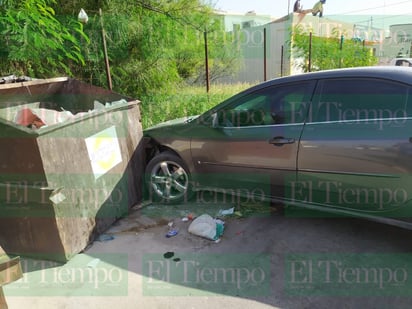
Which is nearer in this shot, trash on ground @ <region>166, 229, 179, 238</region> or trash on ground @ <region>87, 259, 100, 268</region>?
trash on ground @ <region>87, 259, 100, 268</region>

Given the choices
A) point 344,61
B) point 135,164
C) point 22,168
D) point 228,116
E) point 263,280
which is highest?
point 344,61

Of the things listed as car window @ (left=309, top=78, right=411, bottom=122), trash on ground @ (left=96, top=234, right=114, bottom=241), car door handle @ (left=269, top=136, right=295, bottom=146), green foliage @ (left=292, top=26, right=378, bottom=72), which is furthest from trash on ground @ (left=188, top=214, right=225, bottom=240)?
green foliage @ (left=292, top=26, right=378, bottom=72)

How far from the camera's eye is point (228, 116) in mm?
3959

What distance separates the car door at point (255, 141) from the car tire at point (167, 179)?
0.34 m

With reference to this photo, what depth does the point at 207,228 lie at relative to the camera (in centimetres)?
366

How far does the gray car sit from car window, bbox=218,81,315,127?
10mm

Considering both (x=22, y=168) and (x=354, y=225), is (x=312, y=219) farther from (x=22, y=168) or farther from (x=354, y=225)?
(x=22, y=168)

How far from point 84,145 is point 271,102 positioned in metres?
2.00

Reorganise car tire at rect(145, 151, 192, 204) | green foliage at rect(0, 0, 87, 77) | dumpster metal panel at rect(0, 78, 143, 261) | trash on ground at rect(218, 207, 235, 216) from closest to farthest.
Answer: dumpster metal panel at rect(0, 78, 143, 261)
trash on ground at rect(218, 207, 235, 216)
car tire at rect(145, 151, 192, 204)
green foliage at rect(0, 0, 87, 77)

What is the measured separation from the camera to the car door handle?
3.38 meters

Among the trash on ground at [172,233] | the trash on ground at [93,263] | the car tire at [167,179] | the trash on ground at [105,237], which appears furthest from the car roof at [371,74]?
the trash on ground at [93,263]

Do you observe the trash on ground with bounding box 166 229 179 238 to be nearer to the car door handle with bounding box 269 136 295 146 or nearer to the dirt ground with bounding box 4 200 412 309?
the dirt ground with bounding box 4 200 412 309

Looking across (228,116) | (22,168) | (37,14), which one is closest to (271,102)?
(228,116)

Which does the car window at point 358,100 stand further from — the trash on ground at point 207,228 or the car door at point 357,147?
the trash on ground at point 207,228
